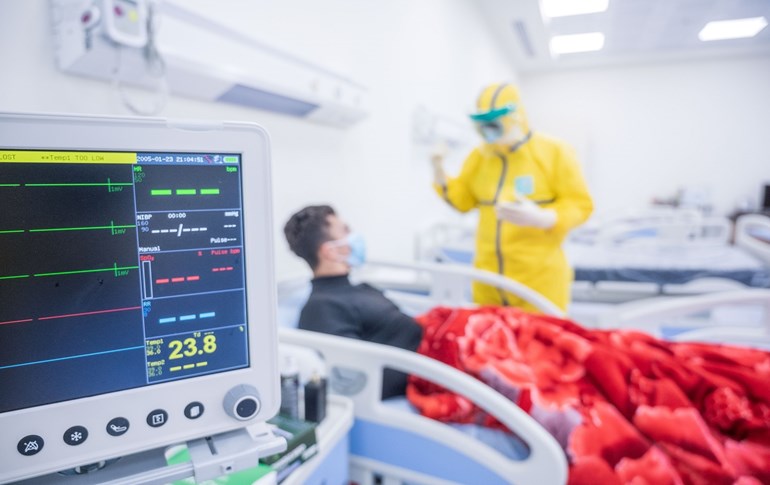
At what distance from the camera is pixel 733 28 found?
12.7ft

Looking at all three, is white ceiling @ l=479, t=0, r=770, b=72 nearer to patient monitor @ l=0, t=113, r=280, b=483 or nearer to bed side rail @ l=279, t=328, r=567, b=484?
bed side rail @ l=279, t=328, r=567, b=484

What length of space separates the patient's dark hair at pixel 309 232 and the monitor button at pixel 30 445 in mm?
953

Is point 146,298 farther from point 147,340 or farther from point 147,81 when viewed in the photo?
point 147,81

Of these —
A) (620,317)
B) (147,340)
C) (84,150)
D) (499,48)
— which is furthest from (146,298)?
(499,48)

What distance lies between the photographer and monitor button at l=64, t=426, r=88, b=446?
21.0 inches

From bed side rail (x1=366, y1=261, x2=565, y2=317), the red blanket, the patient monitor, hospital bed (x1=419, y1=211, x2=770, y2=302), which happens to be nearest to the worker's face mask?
bed side rail (x1=366, y1=261, x2=565, y2=317)

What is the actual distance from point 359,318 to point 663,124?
239 inches

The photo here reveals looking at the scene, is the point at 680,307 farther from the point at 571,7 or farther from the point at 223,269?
the point at 571,7

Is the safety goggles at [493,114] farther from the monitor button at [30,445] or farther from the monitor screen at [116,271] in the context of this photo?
the monitor button at [30,445]

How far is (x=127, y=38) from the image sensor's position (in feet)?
3.28

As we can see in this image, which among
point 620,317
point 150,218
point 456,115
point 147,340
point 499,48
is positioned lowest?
point 620,317

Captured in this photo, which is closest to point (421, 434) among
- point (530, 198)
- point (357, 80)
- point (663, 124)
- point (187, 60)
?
point (187, 60)

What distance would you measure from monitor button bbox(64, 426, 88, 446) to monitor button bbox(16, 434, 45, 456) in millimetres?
25

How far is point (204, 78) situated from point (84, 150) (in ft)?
2.81
